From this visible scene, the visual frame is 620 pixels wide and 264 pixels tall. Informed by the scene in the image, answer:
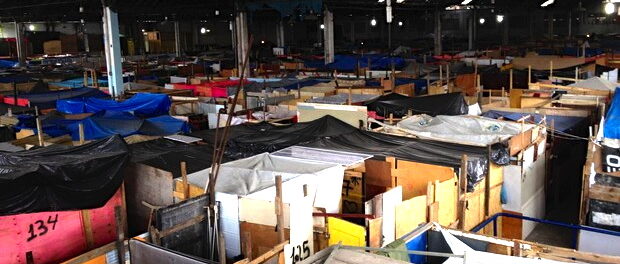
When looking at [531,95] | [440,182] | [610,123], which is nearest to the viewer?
[440,182]

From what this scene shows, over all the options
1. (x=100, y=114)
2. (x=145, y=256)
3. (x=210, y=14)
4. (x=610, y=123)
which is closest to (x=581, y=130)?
(x=610, y=123)

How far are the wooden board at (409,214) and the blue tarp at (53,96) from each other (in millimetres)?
18352

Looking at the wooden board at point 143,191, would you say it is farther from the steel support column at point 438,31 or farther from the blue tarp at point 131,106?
the steel support column at point 438,31

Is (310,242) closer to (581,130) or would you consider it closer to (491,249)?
(491,249)

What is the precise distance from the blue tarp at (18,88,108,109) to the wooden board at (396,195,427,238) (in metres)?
18.4

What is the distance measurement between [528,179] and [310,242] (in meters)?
6.42

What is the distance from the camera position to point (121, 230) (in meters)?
8.55

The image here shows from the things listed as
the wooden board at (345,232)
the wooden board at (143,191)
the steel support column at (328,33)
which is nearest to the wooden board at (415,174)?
the wooden board at (345,232)

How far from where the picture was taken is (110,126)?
55.3 feet

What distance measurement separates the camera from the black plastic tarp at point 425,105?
1708cm

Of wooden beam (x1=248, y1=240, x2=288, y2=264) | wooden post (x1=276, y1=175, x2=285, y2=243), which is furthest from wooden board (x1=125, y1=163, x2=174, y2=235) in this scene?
wooden beam (x1=248, y1=240, x2=288, y2=264)

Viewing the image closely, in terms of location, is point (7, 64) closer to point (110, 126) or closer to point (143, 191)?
point (110, 126)

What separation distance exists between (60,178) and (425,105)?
38.3 ft

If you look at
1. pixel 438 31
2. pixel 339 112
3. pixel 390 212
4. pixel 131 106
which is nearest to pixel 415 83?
pixel 339 112
